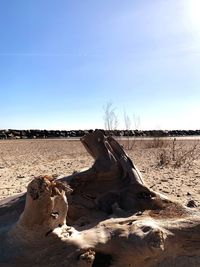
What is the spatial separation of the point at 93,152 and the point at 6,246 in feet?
4.97

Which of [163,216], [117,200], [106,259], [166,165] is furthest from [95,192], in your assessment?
[166,165]

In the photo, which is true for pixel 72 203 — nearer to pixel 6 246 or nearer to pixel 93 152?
pixel 93 152

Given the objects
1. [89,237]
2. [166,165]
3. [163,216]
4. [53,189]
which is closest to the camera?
[53,189]

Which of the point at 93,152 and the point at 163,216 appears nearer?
the point at 163,216

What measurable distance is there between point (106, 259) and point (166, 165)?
8621mm

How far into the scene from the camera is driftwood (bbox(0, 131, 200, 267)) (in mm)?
2902

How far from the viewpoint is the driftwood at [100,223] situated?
2.90 metres

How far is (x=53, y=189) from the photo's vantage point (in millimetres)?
2891

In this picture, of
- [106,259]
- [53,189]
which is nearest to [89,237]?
[106,259]

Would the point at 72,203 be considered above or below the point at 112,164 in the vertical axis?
below

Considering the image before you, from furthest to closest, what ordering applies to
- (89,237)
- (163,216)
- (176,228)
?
1. (163,216)
2. (176,228)
3. (89,237)

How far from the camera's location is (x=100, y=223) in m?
3.38

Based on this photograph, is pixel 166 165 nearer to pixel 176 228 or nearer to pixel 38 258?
pixel 176 228

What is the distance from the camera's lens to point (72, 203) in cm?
389
